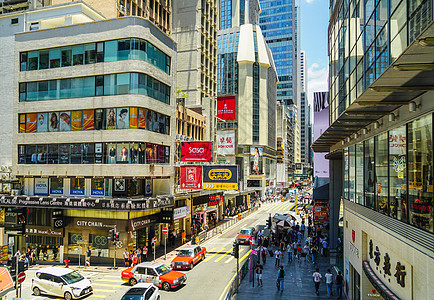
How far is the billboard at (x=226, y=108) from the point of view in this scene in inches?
1868

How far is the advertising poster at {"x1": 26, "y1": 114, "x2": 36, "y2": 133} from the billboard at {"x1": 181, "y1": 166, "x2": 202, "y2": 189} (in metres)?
15.2

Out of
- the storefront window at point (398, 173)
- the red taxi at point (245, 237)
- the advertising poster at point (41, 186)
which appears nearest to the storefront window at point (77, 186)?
the advertising poster at point (41, 186)

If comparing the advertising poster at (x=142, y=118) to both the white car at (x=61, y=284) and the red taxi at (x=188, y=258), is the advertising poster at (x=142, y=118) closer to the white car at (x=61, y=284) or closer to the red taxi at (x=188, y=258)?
the red taxi at (x=188, y=258)

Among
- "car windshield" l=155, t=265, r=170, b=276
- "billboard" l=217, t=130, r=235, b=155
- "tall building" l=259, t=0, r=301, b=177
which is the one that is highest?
"tall building" l=259, t=0, r=301, b=177

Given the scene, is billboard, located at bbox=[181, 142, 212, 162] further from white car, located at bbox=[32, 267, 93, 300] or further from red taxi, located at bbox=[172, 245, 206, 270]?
white car, located at bbox=[32, 267, 93, 300]

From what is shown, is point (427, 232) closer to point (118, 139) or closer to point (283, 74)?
point (118, 139)

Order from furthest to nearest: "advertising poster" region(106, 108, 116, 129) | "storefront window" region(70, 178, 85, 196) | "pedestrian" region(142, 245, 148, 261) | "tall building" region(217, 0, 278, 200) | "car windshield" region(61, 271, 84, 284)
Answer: "tall building" region(217, 0, 278, 200) < "storefront window" region(70, 178, 85, 196) < "advertising poster" region(106, 108, 116, 129) < "pedestrian" region(142, 245, 148, 261) < "car windshield" region(61, 271, 84, 284)

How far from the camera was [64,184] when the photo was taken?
35.3 metres

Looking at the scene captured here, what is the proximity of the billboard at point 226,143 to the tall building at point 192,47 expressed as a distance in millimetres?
16462

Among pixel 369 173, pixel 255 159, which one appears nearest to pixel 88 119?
pixel 369 173

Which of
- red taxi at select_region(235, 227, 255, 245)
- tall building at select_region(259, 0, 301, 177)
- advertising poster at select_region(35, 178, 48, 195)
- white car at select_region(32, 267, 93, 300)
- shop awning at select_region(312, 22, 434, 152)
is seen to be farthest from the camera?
tall building at select_region(259, 0, 301, 177)

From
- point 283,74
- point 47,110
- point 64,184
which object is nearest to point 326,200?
point 64,184

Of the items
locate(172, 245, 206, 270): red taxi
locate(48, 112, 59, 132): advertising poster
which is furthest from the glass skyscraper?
locate(172, 245, 206, 270): red taxi

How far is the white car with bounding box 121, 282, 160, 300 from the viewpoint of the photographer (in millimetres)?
19216
